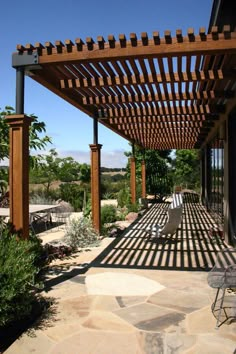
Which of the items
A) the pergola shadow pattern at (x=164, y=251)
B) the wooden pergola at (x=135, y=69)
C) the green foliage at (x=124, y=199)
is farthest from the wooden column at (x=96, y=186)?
the green foliage at (x=124, y=199)

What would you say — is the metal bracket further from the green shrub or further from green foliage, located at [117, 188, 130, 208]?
green foliage, located at [117, 188, 130, 208]

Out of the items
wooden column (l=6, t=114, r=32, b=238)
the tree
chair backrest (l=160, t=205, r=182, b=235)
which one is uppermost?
the tree

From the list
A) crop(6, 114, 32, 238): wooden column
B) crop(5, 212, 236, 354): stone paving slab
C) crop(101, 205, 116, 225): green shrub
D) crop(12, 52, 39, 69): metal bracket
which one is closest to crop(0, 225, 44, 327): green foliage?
crop(5, 212, 236, 354): stone paving slab

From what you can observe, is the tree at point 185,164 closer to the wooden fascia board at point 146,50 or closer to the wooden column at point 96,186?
the wooden column at point 96,186

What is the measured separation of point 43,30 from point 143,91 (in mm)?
2124

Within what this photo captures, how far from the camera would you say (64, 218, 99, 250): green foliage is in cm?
713

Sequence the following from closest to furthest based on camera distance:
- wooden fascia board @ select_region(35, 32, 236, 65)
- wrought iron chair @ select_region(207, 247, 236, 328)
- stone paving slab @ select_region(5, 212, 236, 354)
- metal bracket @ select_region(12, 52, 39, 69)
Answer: stone paving slab @ select_region(5, 212, 236, 354) < wrought iron chair @ select_region(207, 247, 236, 328) < wooden fascia board @ select_region(35, 32, 236, 65) < metal bracket @ select_region(12, 52, 39, 69)

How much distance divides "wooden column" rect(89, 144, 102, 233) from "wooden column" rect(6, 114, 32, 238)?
3.89 m

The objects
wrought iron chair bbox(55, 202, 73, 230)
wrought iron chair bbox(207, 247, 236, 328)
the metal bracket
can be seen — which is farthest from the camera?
wrought iron chair bbox(55, 202, 73, 230)

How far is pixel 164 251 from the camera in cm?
664

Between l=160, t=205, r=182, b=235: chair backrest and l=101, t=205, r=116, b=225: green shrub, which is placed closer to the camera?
l=160, t=205, r=182, b=235: chair backrest

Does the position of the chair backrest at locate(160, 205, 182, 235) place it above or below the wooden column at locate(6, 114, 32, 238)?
below

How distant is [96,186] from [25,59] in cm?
440

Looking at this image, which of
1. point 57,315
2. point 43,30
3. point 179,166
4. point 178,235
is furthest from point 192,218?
point 179,166
